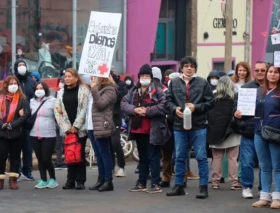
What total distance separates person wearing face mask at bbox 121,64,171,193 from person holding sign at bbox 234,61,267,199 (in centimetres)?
106

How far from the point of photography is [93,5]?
22953mm

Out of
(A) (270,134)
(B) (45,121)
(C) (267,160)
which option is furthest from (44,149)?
(A) (270,134)

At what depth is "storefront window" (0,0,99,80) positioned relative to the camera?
20516 millimetres

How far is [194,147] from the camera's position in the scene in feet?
38.8

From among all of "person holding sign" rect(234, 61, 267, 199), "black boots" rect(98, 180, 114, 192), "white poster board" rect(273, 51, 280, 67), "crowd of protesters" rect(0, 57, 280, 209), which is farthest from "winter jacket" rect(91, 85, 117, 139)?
"white poster board" rect(273, 51, 280, 67)

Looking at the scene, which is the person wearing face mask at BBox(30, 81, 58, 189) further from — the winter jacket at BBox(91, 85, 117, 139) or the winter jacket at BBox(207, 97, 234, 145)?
the winter jacket at BBox(207, 97, 234, 145)

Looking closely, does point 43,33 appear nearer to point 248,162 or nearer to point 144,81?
point 144,81

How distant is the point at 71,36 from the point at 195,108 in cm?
1134

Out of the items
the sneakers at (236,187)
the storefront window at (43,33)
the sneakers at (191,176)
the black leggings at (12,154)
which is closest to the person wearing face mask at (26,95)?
the black leggings at (12,154)

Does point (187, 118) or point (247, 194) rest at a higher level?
point (187, 118)

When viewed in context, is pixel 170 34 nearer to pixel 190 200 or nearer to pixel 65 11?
pixel 65 11

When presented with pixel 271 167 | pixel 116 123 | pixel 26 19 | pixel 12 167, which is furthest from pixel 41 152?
pixel 26 19

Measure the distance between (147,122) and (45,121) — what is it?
162 cm

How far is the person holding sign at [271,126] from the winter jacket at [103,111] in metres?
2.30
